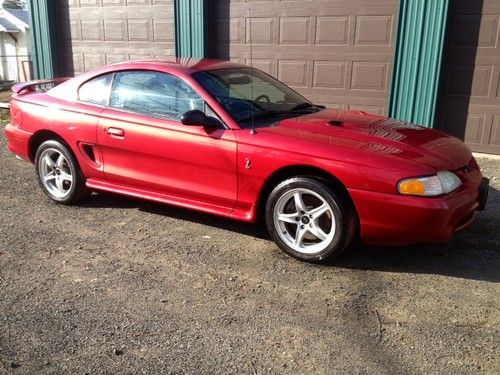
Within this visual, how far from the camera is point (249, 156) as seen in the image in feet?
13.5

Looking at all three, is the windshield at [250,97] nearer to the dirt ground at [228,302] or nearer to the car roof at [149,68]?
the car roof at [149,68]

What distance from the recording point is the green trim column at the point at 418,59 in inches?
283

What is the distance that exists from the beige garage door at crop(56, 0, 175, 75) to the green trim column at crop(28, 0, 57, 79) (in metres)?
0.18

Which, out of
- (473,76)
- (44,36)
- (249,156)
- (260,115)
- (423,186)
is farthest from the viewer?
(44,36)

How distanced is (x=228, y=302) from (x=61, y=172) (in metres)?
2.78

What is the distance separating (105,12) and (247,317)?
8.62m

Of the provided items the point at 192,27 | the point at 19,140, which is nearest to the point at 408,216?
the point at 19,140

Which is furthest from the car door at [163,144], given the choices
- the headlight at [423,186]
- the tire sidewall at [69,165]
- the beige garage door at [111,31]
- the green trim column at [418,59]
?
the beige garage door at [111,31]

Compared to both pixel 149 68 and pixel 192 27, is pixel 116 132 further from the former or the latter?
pixel 192 27

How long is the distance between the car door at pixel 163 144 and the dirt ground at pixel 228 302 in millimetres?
440

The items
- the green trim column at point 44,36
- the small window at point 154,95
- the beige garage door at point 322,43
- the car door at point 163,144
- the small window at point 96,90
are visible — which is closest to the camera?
the car door at point 163,144

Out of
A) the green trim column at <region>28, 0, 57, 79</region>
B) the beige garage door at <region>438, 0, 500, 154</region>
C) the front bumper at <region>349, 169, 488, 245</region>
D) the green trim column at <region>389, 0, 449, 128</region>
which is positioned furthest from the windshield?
the green trim column at <region>28, 0, 57, 79</region>

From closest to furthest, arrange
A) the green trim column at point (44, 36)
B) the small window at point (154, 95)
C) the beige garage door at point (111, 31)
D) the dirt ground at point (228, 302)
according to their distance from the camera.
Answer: the dirt ground at point (228, 302), the small window at point (154, 95), the beige garage door at point (111, 31), the green trim column at point (44, 36)

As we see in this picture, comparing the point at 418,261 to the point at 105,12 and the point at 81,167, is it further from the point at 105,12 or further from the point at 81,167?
the point at 105,12
